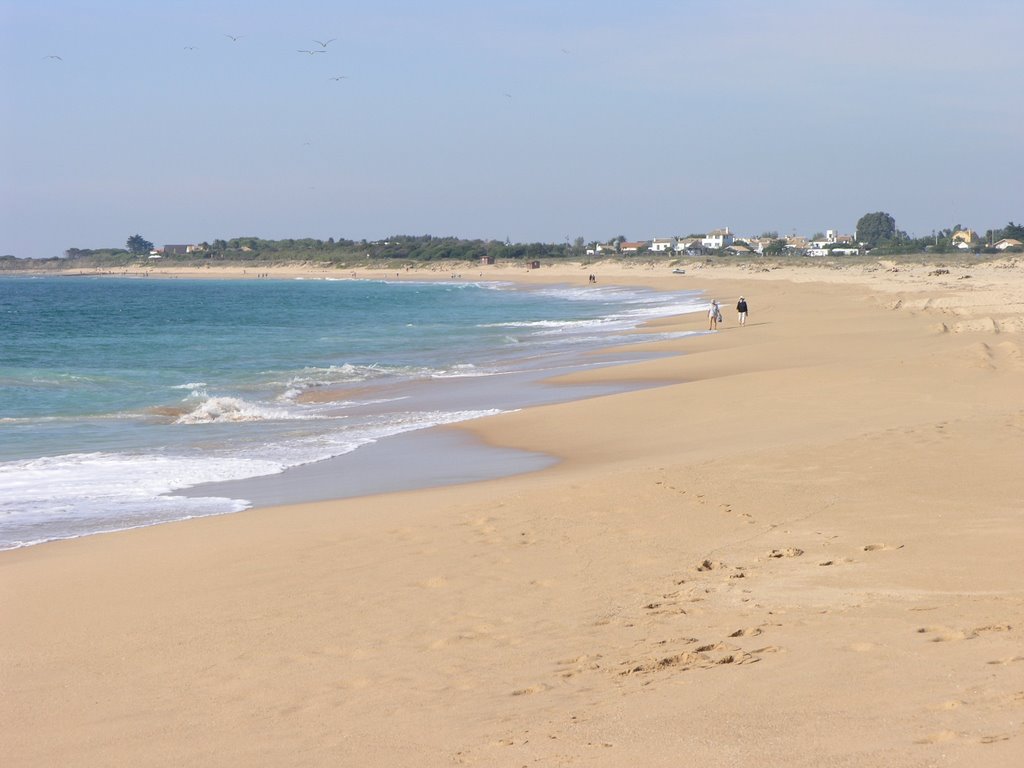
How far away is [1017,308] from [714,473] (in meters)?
23.6

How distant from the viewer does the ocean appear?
11766 millimetres

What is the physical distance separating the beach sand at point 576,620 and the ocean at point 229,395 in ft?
7.95

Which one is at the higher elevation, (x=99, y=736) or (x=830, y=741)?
(x=830, y=741)

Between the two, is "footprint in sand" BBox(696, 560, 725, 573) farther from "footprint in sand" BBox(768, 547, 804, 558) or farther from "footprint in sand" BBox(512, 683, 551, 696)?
"footprint in sand" BBox(512, 683, 551, 696)

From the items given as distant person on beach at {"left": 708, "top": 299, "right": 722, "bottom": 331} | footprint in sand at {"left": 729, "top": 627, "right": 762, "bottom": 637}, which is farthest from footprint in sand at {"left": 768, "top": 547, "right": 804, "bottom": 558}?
distant person on beach at {"left": 708, "top": 299, "right": 722, "bottom": 331}

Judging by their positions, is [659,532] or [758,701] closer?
[758,701]

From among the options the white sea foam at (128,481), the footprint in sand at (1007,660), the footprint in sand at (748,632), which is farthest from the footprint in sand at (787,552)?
the white sea foam at (128,481)

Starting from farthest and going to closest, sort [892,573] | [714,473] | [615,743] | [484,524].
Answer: [714,473] → [484,524] → [892,573] → [615,743]

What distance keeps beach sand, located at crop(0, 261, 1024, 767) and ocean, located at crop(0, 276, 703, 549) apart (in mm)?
2422

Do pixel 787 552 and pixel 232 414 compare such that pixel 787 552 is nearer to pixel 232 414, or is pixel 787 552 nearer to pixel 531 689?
pixel 531 689

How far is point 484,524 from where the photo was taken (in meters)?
8.64

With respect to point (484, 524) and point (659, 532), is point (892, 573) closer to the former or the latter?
point (659, 532)

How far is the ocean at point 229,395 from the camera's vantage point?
11766 mm

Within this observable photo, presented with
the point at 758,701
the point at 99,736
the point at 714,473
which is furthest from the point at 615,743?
the point at 714,473
